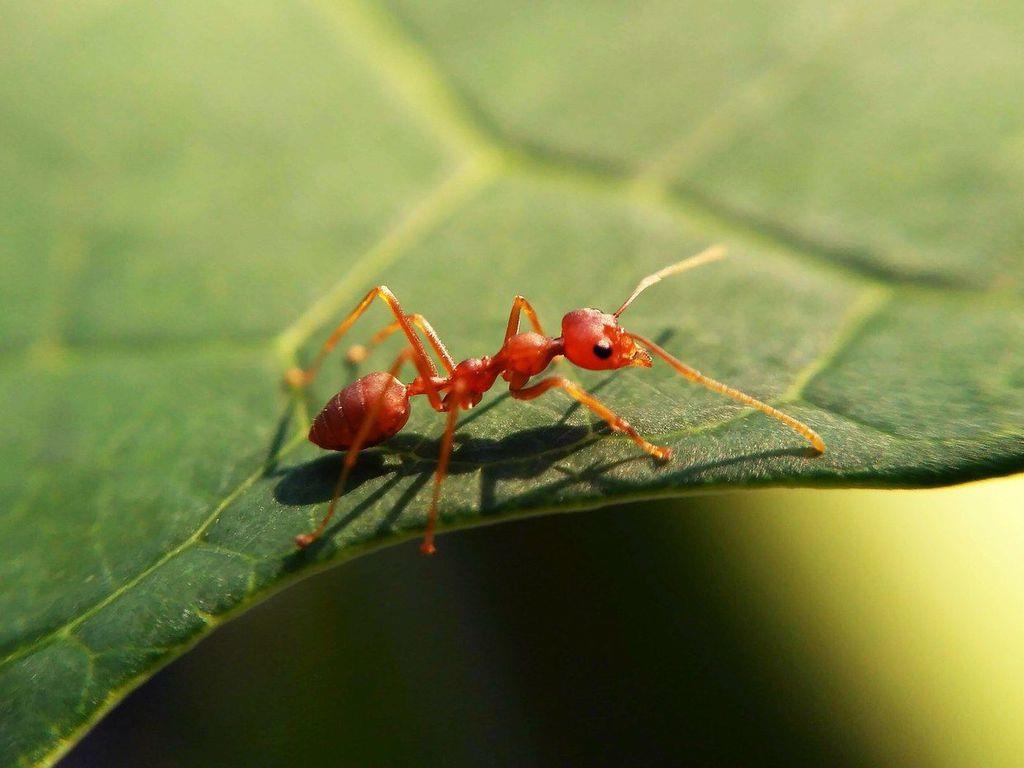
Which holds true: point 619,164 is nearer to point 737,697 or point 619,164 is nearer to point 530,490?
point 530,490

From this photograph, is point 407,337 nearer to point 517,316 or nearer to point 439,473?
point 517,316

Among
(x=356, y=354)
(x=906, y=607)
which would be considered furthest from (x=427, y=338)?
(x=906, y=607)

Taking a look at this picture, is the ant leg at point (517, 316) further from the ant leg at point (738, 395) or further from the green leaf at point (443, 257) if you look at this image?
the ant leg at point (738, 395)

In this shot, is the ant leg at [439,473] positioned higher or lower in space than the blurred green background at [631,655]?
higher

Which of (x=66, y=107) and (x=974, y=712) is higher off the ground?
(x=66, y=107)

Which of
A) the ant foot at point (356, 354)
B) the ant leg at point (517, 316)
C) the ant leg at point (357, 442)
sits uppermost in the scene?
the ant foot at point (356, 354)

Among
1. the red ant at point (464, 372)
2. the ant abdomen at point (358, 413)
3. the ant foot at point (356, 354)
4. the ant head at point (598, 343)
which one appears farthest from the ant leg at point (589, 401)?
the ant foot at point (356, 354)

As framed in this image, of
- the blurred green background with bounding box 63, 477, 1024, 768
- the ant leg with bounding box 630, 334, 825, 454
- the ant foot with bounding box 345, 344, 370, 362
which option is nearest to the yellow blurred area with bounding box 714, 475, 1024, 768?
the blurred green background with bounding box 63, 477, 1024, 768

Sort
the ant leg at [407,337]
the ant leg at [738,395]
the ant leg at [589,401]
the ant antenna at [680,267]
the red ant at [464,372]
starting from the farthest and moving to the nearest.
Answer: the ant antenna at [680,267]
the ant leg at [407,337]
the red ant at [464,372]
the ant leg at [589,401]
the ant leg at [738,395]

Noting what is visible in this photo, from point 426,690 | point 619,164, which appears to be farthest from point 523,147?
point 426,690
